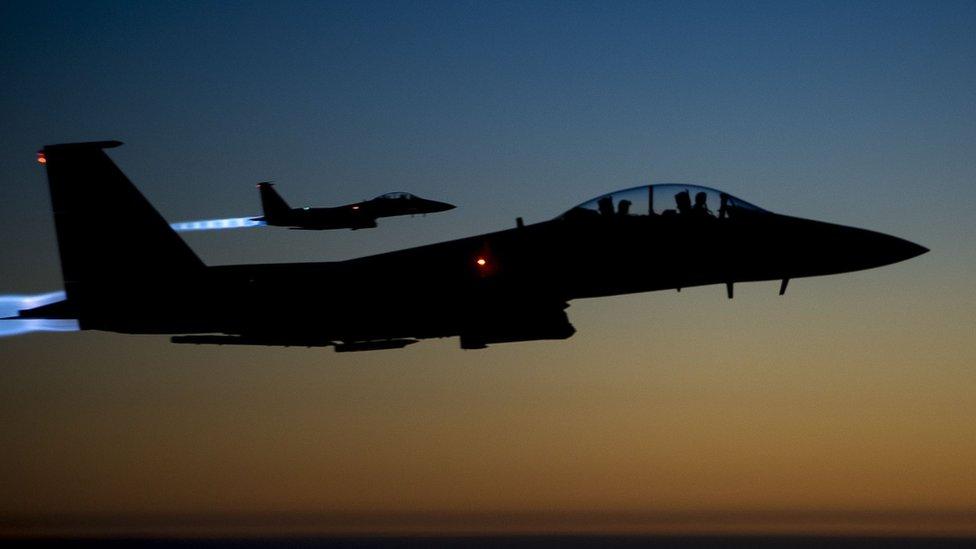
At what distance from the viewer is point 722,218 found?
23.1 meters

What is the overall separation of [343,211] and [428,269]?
33076 mm

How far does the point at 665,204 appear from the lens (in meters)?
Result: 22.9

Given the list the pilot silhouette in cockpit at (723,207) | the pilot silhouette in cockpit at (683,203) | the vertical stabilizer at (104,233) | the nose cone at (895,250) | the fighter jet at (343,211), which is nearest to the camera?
the nose cone at (895,250)

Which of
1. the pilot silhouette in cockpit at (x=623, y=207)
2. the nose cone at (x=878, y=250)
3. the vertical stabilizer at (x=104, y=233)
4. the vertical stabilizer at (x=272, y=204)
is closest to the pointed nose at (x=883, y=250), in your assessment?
the nose cone at (x=878, y=250)

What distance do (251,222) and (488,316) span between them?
36023mm

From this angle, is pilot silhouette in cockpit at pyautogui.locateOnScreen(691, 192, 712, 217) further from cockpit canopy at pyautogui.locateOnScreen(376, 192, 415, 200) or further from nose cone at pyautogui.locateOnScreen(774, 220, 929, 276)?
cockpit canopy at pyautogui.locateOnScreen(376, 192, 415, 200)

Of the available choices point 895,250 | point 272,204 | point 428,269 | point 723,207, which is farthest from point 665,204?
point 272,204

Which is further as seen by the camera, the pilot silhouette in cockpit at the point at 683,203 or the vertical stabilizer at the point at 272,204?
the vertical stabilizer at the point at 272,204

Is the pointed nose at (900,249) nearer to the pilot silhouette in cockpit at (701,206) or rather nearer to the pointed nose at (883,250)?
the pointed nose at (883,250)

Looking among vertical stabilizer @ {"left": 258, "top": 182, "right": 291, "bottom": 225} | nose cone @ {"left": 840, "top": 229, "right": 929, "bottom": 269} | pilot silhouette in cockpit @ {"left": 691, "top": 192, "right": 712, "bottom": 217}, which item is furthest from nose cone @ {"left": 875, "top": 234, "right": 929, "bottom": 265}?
vertical stabilizer @ {"left": 258, "top": 182, "right": 291, "bottom": 225}

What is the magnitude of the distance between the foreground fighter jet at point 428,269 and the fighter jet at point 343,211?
30.9 m

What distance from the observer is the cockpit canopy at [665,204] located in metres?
22.9

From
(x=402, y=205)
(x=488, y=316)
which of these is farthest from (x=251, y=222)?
(x=488, y=316)

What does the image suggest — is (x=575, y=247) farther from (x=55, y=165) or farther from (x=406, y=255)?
(x=55, y=165)
